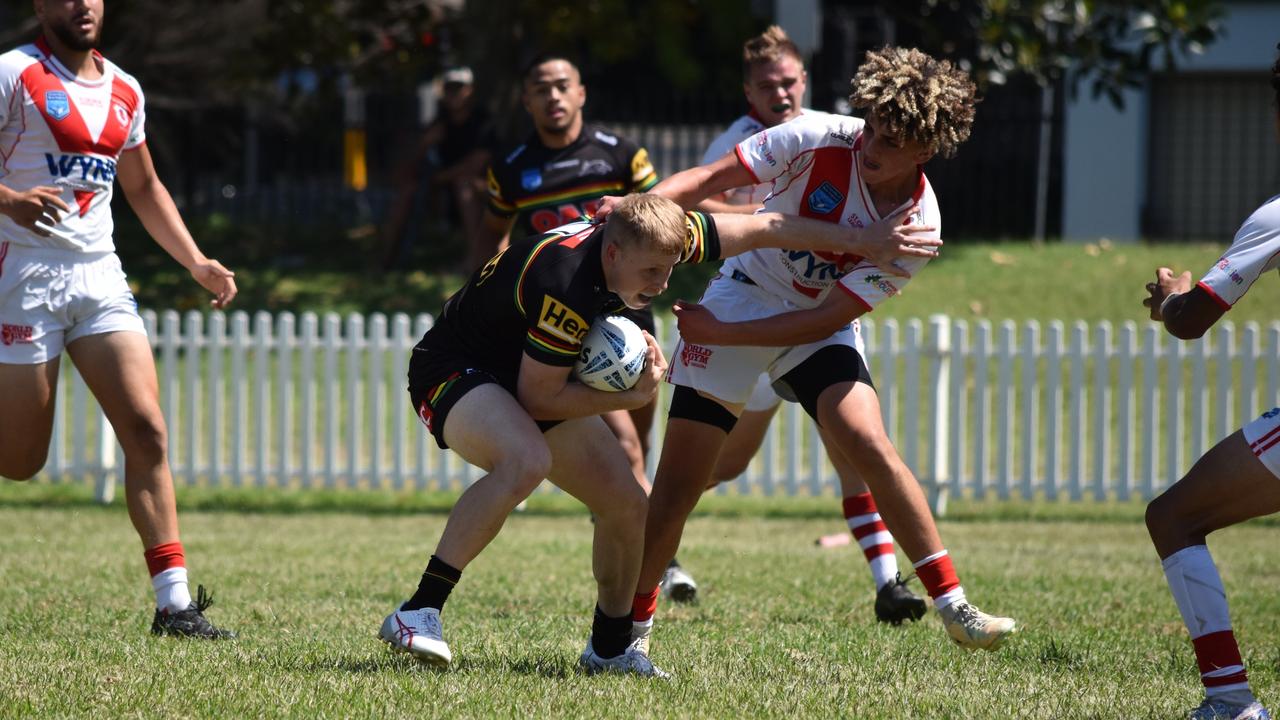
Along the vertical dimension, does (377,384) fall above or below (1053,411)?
above

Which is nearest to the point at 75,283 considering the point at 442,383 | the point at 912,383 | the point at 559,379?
the point at 442,383

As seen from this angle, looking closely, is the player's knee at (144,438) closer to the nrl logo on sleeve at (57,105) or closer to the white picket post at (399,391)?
the nrl logo on sleeve at (57,105)

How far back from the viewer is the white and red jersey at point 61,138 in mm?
5250

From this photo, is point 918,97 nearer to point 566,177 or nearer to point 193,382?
point 566,177

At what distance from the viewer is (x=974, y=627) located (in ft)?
15.9

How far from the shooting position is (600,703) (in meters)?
4.33

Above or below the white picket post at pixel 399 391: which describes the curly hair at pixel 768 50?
above

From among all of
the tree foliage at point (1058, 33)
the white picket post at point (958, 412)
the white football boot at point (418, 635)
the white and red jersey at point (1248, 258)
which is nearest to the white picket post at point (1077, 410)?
the white picket post at point (958, 412)

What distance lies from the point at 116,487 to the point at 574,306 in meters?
8.41

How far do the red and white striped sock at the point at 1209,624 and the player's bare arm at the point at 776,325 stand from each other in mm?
1431

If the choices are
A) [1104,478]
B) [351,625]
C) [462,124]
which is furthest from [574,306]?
[462,124]

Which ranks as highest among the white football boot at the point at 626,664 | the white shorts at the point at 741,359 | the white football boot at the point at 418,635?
the white shorts at the point at 741,359

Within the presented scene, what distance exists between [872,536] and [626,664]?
6.26ft

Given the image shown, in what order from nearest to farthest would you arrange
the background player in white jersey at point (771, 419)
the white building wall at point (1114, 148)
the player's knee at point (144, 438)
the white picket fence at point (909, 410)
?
the player's knee at point (144, 438) → the background player in white jersey at point (771, 419) → the white picket fence at point (909, 410) → the white building wall at point (1114, 148)
